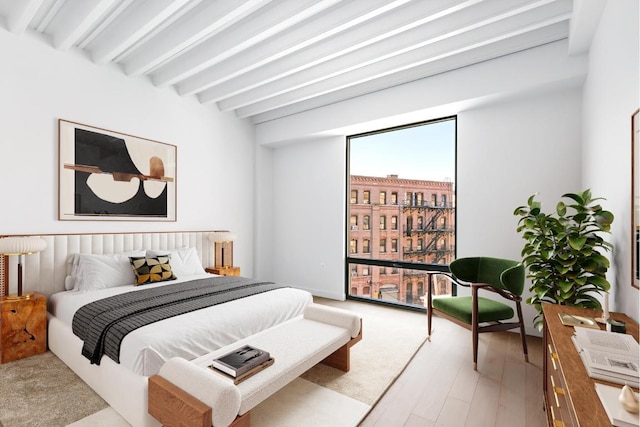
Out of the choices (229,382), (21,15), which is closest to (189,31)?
(21,15)

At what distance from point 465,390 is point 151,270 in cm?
317

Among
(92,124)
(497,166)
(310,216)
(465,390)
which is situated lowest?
(465,390)

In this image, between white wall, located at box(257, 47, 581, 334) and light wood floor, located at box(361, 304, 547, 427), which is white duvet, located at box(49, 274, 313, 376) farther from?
white wall, located at box(257, 47, 581, 334)

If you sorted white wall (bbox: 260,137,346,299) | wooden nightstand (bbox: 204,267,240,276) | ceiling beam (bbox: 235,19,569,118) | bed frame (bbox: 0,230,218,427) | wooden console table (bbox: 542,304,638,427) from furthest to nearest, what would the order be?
white wall (bbox: 260,137,346,299)
wooden nightstand (bbox: 204,267,240,276)
ceiling beam (bbox: 235,19,569,118)
bed frame (bbox: 0,230,218,427)
wooden console table (bbox: 542,304,638,427)

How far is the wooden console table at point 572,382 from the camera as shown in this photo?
92cm

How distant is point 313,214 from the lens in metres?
5.09

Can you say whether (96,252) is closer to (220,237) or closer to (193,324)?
(220,237)

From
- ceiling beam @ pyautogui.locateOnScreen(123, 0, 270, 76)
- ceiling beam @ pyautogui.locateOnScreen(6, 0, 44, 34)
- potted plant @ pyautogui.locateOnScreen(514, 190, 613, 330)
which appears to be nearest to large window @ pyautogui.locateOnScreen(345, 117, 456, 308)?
potted plant @ pyautogui.locateOnScreen(514, 190, 613, 330)

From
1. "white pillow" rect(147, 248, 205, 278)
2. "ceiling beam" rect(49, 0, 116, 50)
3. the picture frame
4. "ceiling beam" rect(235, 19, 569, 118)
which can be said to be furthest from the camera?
"white pillow" rect(147, 248, 205, 278)

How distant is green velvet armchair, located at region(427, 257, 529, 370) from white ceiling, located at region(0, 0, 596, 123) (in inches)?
85.3

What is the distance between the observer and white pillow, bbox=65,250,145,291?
3.03 meters

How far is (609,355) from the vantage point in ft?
3.95

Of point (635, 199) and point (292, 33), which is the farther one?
point (292, 33)

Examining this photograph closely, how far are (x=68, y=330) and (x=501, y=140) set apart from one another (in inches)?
185
